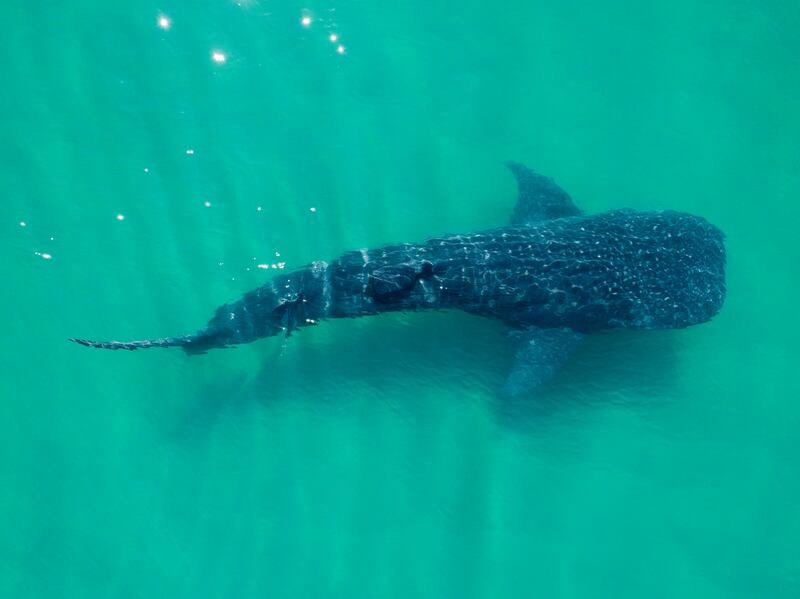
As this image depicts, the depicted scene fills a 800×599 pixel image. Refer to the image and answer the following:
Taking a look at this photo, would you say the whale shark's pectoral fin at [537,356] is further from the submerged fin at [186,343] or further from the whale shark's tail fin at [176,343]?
the whale shark's tail fin at [176,343]

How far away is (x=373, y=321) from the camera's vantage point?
12.3m

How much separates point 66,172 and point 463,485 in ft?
31.2

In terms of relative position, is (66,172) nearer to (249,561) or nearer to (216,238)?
(216,238)

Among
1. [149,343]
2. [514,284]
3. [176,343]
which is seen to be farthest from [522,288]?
[149,343]

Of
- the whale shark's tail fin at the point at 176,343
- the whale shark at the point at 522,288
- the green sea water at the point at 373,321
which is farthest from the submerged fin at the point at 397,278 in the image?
the whale shark's tail fin at the point at 176,343

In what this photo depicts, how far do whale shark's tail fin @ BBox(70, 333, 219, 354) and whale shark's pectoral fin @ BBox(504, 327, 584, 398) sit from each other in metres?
5.00

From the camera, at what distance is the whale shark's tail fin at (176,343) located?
10.6 meters

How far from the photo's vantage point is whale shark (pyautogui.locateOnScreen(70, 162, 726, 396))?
1112cm

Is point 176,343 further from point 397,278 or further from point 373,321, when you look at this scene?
point 397,278

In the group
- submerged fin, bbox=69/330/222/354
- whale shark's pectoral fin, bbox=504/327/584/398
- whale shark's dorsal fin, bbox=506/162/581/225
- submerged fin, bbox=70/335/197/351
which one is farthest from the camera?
whale shark's dorsal fin, bbox=506/162/581/225

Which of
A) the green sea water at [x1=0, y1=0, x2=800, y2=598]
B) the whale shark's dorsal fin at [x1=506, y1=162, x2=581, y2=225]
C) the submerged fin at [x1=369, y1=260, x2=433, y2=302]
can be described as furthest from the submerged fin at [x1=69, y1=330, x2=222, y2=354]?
the whale shark's dorsal fin at [x1=506, y1=162, x2=581, y2=225]

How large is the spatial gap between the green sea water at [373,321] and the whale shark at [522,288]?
0.79 metres

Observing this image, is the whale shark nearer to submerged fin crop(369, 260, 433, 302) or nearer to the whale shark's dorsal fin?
submerged fin crop(369, 260, 433, 302)

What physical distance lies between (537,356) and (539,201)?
10.0ft
